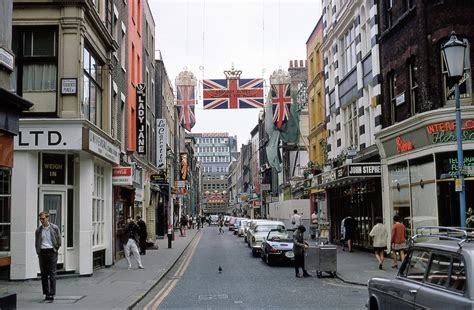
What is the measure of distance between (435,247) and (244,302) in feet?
22.7

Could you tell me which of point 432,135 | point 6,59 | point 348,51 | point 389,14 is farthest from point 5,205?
point 348,51

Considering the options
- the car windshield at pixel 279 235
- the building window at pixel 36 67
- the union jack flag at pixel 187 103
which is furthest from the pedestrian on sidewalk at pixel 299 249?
the union jack flag at pixel 187 103

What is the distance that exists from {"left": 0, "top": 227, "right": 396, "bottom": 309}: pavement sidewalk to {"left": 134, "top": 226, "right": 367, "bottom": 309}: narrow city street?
41 centimetres

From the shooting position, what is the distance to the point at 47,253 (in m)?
12.9

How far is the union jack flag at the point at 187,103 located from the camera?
91.7ft

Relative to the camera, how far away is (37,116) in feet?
55.3

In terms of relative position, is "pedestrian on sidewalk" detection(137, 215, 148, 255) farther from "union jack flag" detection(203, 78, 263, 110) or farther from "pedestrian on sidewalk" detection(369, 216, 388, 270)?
"pedestrian on sidewalk" detection(369, 216, 388, 270)

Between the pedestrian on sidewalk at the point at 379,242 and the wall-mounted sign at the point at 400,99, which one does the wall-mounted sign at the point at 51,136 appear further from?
the wall-mounted sign at the point at 400,99

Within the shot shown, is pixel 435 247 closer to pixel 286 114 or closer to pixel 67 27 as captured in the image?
pixel 67 27

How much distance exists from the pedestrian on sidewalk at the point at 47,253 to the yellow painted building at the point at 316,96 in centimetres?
2421

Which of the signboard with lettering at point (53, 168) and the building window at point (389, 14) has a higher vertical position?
the building window at point (389, 14)

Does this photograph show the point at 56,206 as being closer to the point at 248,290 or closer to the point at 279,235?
the point at 248,290

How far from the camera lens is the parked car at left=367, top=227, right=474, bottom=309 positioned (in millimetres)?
5785

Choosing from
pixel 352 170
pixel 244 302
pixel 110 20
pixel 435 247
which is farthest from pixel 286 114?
pixel 435 247
